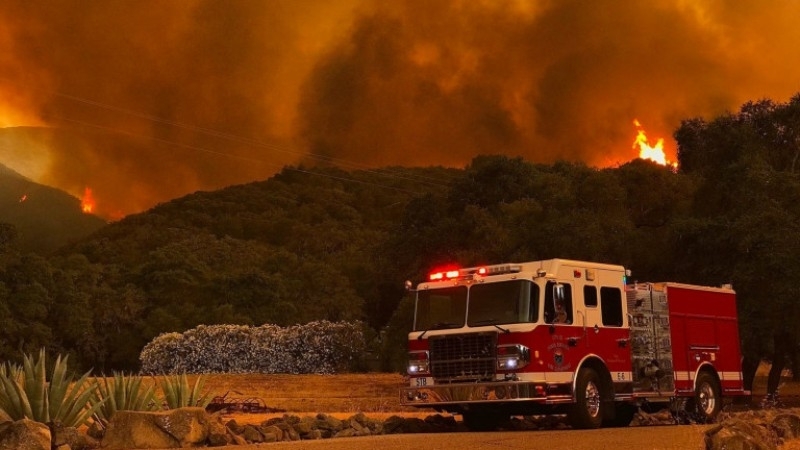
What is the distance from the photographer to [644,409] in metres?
22.1

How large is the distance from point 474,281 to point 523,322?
4.48 feet

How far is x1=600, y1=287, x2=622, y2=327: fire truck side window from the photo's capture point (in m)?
20.1

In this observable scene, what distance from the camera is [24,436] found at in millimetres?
13141

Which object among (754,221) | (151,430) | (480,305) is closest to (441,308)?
(480,305)

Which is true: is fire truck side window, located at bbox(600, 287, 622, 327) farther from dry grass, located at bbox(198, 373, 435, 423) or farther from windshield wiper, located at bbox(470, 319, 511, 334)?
dry grass, located at bbox(198, 373, 435, 423)

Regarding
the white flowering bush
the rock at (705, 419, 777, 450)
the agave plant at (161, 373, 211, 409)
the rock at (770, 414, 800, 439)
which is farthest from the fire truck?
the white flowering bush

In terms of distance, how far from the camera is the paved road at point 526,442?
46.8ft

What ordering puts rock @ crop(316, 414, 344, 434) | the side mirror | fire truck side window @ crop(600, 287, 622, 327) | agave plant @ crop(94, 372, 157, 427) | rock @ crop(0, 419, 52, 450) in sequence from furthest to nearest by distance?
fire truck side window @ crop(600, 287, 622, 327) < the side mirror < rock @ crop(316, 414, 344, 434) < agave plant @ crop(94, 372, 157, 427) < rock @ crop(0, 419, 52, 450)

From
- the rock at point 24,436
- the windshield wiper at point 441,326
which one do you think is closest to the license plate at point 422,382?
the windshield wiper at point 441,326

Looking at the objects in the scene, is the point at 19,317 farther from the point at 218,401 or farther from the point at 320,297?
the point at 218,401

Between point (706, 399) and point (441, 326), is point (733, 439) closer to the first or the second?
point (441, 326)

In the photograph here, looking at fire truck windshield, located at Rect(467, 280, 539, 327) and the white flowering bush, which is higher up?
the white flowering bush

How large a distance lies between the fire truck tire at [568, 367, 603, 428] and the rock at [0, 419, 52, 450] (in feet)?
30.7

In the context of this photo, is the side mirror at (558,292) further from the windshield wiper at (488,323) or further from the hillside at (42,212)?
the hillside at (42,212)
